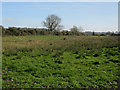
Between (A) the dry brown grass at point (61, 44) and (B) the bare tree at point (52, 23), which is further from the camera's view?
(B) the bare tree at point (52, 23)

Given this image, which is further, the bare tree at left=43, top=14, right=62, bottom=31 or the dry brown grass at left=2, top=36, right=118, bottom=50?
the bare tree at left=43, top=14, right=62, bottom=31

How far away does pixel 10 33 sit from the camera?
33.9 metres

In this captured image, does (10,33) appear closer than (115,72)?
No

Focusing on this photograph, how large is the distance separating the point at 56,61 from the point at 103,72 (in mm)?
3018

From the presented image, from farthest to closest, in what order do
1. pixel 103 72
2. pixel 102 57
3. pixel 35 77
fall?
pixel 102 57 < pixel 103 72 < pixel 35 77

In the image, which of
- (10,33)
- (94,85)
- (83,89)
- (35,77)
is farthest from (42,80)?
(10,33)

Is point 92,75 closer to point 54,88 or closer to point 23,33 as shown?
point 54,88

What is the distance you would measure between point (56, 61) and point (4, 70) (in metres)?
3.11

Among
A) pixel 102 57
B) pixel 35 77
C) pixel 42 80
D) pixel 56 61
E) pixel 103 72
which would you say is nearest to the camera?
pixel 42 80

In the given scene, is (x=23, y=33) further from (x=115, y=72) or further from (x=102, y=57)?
(x=115, y=72)

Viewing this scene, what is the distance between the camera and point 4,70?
7695 mm

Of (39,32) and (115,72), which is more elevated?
(39,32)

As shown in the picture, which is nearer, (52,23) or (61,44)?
(61,44)

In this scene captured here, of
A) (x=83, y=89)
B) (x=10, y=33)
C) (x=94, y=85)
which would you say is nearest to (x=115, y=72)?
(x=94, y=85)
